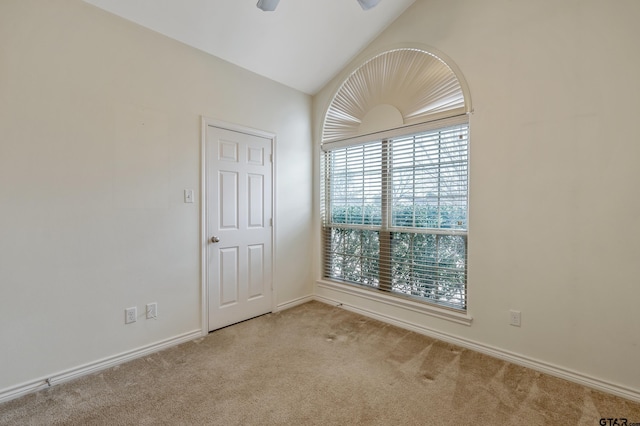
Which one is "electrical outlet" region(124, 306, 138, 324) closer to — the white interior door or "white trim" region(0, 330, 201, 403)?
"white trim" region(0, 330, 201, 403)

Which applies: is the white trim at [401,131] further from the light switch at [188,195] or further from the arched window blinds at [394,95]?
the light switch at [188,195]

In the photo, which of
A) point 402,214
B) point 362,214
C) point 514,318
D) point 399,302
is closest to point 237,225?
point 362,214

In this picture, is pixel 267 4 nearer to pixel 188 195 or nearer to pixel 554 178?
pixel 188 195

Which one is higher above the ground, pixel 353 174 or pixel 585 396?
pixel 353 174

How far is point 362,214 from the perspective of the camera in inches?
131

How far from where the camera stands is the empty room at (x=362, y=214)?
6.08 feet

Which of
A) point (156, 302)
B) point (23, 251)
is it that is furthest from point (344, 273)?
point (23, 251)

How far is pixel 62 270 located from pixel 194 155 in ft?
4.25

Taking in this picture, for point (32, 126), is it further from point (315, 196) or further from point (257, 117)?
point (315, 196)

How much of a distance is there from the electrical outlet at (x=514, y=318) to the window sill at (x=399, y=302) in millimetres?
295

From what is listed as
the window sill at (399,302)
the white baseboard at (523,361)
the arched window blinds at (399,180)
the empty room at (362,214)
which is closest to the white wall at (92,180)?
the empty room at (362,214)

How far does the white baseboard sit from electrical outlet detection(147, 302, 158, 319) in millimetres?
2094

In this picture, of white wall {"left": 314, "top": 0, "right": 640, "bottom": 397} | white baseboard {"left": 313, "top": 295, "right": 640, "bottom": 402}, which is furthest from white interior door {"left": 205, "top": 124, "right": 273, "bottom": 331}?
white wall {"left": 314, "top": 0, "right": 640, "bottom": 397}

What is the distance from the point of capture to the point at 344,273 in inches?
140
